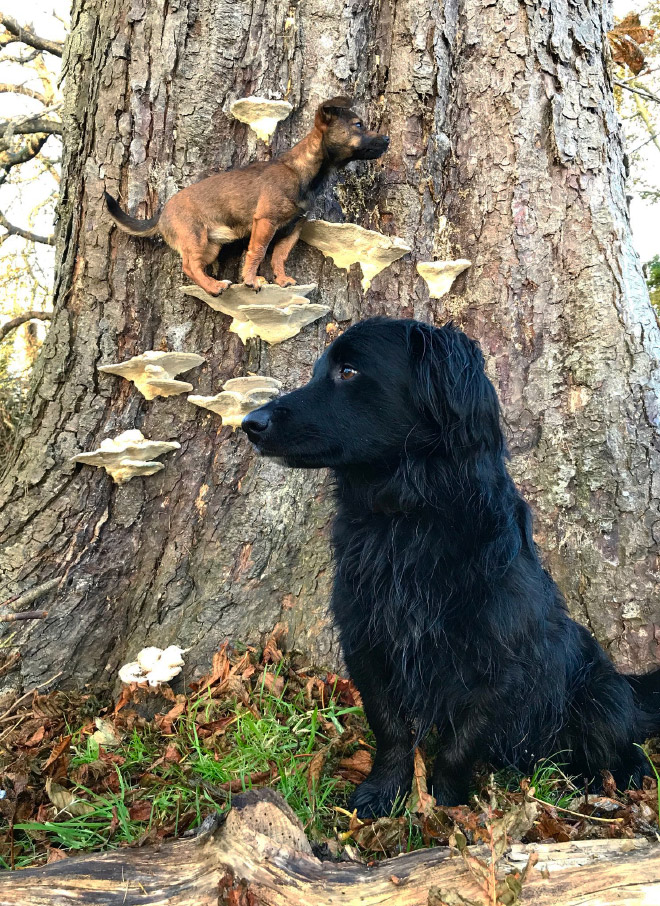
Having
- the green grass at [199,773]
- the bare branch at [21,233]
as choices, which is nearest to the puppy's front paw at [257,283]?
the green grass at [199,773]

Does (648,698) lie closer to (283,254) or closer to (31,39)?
(283,254)

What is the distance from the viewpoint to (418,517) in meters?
2.35

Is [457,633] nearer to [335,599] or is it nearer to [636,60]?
[335,599]

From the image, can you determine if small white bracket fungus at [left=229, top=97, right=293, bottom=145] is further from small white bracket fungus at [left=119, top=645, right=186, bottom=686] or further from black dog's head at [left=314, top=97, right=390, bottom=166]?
small white bracket fungus at [left=119, top=645, right=186, bottom=686]

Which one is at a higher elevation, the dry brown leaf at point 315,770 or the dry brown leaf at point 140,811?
the dry brown leaf at point 315,770

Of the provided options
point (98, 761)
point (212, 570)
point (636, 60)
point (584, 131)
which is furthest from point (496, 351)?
point (636, 60)

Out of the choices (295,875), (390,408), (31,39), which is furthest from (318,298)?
(31,39)

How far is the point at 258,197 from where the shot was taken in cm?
272

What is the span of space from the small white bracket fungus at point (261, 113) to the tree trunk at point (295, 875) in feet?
8.59

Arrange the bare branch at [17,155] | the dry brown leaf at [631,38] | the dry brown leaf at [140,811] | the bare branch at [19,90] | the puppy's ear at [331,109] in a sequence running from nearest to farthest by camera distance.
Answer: the dry brown leaf at [140,811]
the puppy's ear at [331,109]
the dry brown leaf at [631,38]
the bare branch at [17,155]
the bare branch at [19,90]

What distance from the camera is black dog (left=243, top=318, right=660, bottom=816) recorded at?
226 cm

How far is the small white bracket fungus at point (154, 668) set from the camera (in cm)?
291

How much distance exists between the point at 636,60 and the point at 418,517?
4092mm

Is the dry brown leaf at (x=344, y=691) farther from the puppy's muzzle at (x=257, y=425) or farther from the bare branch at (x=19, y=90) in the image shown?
the bare branch at (x=19, y=90)
